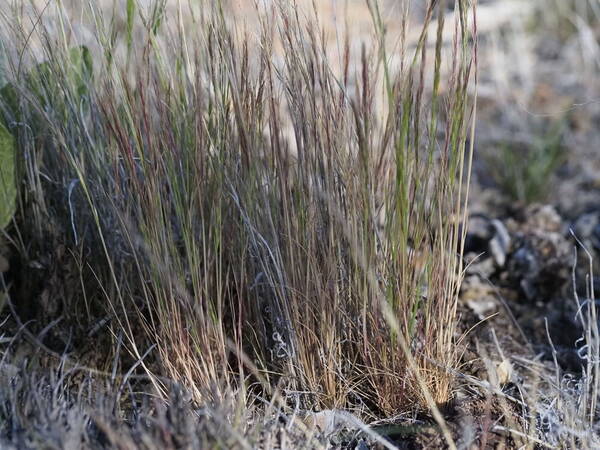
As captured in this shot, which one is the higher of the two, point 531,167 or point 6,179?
point 6,179

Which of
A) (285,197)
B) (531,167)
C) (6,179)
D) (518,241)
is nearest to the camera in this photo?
(285,197)

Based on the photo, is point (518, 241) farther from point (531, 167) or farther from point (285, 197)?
point (285, 197)

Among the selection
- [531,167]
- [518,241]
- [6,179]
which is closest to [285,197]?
[6,179]

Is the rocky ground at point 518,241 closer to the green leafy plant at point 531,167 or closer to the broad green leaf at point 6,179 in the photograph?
the green leafy plant at point 531,167

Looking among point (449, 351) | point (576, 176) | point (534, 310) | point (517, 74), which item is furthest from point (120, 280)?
point (517, 74)

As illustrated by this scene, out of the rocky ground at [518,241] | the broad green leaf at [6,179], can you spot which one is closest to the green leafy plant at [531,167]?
the rocky ground at [518,241]
